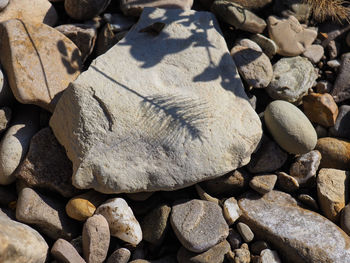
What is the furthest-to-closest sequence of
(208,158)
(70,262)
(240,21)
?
(240,21) < (208,158) < (70,262)

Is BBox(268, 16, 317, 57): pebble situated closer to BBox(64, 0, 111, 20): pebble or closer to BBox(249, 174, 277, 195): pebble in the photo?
BBox(249, 174, 277, 195): pebble

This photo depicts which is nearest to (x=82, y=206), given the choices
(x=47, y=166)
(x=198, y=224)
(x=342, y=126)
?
(x=47, y=166)

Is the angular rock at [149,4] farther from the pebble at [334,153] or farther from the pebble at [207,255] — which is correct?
the pebble at [207,255]

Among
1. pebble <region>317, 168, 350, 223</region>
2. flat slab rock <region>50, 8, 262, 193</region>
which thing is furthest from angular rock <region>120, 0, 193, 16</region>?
pebble <region>317, 168, 350, 223</region>

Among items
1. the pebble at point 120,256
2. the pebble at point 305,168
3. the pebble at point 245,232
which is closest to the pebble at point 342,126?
the pebble at point 305,168

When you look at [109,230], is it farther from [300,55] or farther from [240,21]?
[300,55]

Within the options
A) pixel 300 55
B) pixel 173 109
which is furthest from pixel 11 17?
pixel 300 55

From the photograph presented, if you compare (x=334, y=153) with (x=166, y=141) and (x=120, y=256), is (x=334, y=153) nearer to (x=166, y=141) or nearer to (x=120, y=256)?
(x=166, y=141)
